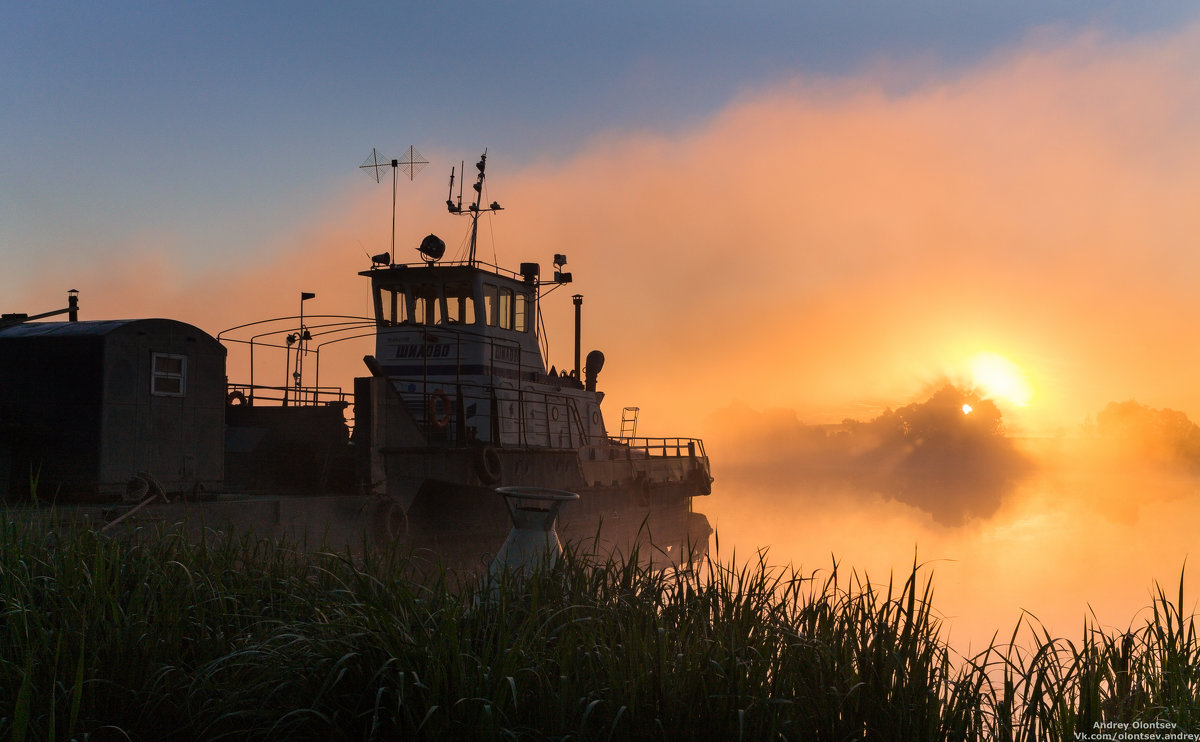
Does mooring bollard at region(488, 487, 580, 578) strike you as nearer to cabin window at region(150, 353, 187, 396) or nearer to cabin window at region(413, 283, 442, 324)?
cabin window at region(150, 353, 187, 396)

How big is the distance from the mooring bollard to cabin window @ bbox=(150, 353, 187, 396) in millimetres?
7838

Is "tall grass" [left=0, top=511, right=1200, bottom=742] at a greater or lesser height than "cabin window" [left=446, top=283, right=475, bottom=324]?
lesser

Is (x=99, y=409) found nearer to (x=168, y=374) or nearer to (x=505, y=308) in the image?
(x=168, y=374)

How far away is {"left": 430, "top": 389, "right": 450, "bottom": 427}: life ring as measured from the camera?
16.2m

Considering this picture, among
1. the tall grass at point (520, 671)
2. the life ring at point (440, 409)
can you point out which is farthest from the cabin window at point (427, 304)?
the tall grass at point (520, 671)

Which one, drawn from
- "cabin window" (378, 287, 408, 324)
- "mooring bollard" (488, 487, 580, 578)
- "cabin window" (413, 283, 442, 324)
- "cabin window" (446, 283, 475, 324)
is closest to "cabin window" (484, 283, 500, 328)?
"cabin window" (446, 283, 475, 324)

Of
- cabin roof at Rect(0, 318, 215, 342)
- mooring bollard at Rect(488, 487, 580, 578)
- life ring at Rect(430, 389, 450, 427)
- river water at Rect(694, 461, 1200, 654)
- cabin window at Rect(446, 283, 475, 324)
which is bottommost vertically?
river water at Rect(694, 461, 1200, 654)

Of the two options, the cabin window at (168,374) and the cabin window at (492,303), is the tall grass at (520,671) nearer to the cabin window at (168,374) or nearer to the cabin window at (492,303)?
the cabin window at (168,374)

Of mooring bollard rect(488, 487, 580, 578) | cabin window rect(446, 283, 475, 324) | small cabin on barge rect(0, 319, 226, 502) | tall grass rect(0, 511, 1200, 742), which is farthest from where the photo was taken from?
cabin window rect(446, 283, 475, 324)

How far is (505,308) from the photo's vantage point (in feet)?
69.2

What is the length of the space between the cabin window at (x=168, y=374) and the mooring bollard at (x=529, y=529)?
309 inches

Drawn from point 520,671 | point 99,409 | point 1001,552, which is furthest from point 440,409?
point 1001,552

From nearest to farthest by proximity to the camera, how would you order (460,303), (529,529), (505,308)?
(529,529)
(460,303)
(505,308)

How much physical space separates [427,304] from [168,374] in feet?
25.7
